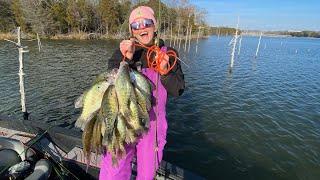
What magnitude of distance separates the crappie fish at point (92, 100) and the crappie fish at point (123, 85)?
0.19 meters

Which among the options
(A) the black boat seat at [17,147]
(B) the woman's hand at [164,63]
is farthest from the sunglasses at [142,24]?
(A) the black boat seat at [17,147]

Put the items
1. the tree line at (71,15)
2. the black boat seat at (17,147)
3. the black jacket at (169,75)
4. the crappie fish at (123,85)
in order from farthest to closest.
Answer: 1. the tree line at (71,15)
2. the black boat seat at (17,147)
3. the black jacket at (169,75)
4. the crappie fish at (123,85)

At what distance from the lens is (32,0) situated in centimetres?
6556

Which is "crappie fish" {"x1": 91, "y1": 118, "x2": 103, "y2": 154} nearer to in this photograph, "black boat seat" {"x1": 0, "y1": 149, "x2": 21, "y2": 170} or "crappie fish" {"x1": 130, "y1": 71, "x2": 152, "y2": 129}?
"crappie fish" {"x1": 130, "y1": 71, "x2": 152, "y2": 129}

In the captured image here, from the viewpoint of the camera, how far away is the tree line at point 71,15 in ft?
216

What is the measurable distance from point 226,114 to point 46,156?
532 inches

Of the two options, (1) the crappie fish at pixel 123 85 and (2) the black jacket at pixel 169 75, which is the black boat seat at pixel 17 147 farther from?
(1) the crappie fish at pixel 123 85

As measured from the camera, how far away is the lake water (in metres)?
13.1

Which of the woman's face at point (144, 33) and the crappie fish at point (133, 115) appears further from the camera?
the woman's face at point (144, 33)

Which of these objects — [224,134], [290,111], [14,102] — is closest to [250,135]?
[224,134]

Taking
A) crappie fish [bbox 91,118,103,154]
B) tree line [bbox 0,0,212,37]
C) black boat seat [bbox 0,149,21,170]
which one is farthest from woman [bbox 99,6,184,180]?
tree line [bbox 0,0,212,37]

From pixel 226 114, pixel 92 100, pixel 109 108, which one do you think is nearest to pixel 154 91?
pixel 109 108

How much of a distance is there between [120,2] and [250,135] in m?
71.4

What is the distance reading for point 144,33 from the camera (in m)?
4.07
